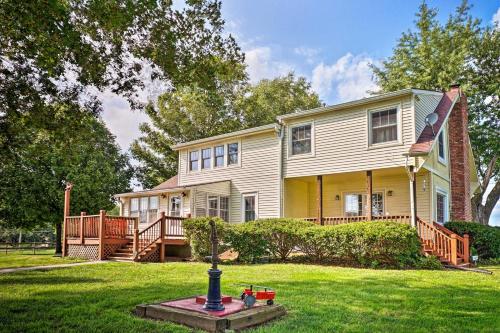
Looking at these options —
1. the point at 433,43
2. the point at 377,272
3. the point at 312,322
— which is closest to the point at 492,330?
the point at 312,322

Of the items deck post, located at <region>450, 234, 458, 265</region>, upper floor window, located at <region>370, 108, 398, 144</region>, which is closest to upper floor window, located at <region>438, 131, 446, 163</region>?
upper floor window, located at <region>370, 108, 398, 144</region>

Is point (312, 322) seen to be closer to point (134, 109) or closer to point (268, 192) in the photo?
point (134, 109)

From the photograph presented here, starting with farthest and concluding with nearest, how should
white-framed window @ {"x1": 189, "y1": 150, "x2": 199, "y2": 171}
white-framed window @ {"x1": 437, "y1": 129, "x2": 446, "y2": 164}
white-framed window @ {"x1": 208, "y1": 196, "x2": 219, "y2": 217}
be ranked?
white-framed window @ {"x1": 189, "y1": 150, "x2": 199, "y2": 171}
white-framed window @ {"x1": 208, "y1": 196, "x2": 219, "y2": 217}
white-framed window @ {"x1": 437, "y1": 129, "x2": 446, "y2": 164}

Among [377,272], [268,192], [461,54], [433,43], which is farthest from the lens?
[433,43]

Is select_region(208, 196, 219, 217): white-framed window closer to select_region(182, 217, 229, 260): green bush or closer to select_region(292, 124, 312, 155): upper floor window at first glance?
select_region(182, 217, 229, 260): green bush

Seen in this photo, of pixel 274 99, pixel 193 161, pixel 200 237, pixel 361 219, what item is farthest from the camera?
pixel 274 99

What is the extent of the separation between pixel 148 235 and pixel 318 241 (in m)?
7.00

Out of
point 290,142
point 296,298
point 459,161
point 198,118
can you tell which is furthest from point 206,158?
point 296,298

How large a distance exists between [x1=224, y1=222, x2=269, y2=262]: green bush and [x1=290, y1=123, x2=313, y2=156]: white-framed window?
4666 millimetres

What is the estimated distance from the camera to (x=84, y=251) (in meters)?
17.6

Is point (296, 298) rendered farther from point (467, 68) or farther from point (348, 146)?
point (467, 68)

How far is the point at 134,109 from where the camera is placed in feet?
28.9

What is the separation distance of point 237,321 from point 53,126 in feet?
22.0

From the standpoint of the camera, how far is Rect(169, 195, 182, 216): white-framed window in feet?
64.3
